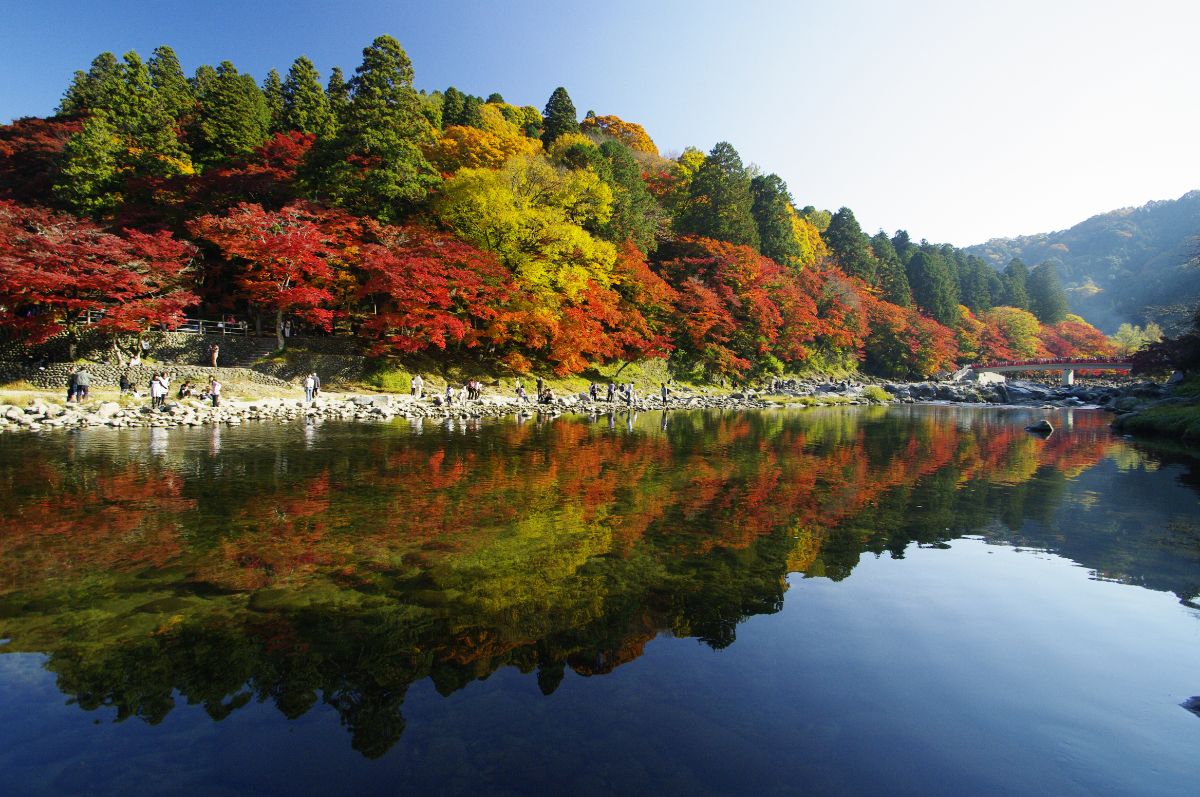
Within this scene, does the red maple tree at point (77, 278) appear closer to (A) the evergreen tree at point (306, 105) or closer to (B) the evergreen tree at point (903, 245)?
(A) the evergreen tree at point (306, 105)

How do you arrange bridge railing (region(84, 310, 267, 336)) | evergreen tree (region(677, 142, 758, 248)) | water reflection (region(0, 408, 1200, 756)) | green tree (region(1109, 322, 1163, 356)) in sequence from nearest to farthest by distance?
1. water reflection (region(0, 408, 1200, 756))
2. bridge railing (region(84, 310, 267, 336))
3. evergreen tree (region(677, 142, 758, 248))
4. green tree (region(1109, 322, 1163, 356))

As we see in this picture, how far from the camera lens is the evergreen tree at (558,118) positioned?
50719 mm

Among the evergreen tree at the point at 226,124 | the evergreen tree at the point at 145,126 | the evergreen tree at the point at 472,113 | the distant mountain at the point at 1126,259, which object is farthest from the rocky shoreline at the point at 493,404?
the distant mountain at the point at 1126,259

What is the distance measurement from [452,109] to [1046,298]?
86.5 meters

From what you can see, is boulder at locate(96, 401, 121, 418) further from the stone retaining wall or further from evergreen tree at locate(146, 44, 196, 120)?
evergreen tree at locate(146, 44, 196, 120)

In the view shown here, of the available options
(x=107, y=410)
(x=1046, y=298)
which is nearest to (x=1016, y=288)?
(x=1046, y=298)

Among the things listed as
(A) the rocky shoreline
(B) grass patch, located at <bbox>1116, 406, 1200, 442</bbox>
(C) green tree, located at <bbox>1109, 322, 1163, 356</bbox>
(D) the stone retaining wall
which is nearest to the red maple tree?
(D) the stone retaining wall

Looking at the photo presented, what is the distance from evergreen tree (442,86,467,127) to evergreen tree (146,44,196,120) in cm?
1965

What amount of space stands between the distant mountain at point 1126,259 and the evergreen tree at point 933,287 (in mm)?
43340

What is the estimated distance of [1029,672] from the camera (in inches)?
185

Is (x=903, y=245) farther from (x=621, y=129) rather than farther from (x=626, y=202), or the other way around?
(x=626, y=202)

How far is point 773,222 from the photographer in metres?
53.3

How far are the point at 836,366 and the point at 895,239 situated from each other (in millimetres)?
36481

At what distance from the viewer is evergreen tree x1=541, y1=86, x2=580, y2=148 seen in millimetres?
50719
